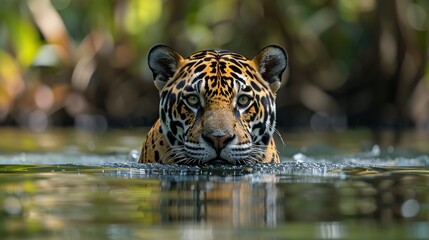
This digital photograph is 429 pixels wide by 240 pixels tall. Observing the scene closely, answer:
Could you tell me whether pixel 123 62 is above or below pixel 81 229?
above

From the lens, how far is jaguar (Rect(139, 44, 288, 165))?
302 inches

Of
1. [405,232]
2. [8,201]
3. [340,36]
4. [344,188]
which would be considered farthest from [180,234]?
[340,36]

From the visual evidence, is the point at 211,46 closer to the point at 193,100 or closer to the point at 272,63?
the point at 272,63

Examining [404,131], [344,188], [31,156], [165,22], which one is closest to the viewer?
[344,188]

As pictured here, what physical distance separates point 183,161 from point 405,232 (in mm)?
3331

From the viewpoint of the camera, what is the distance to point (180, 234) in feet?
15.7

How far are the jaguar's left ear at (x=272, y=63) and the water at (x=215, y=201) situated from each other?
2.29 feet

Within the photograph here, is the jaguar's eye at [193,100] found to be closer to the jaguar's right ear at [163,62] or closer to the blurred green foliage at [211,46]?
the jaguar's right ear at [163,62]

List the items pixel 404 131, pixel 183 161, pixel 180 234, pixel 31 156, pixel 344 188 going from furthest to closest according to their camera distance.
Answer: pixel 404 131, pixel 31 156, pixel 183 161, pixel 344 188, pixel 180 234

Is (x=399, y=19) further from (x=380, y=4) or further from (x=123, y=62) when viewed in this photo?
(x=123, y=62)

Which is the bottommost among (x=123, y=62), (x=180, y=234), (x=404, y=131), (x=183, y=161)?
(x=180, y=234)

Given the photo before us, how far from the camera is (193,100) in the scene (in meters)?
8.15

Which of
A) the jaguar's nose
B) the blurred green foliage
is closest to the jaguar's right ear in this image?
the jaguar's nose

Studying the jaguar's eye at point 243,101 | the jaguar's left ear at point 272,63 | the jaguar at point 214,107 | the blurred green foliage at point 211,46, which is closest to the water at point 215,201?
the jaguar at point 214,107
